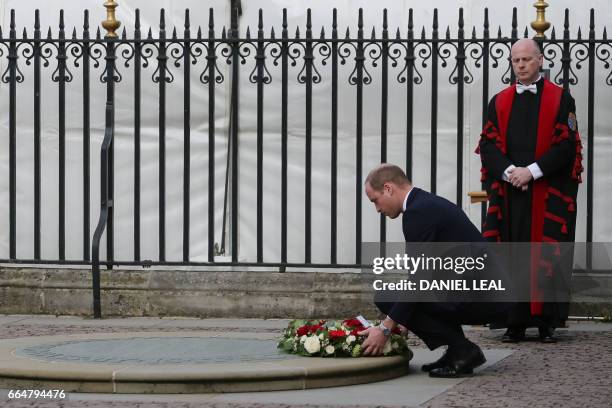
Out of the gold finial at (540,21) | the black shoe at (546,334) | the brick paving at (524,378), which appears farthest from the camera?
the gold finial at (540,21)

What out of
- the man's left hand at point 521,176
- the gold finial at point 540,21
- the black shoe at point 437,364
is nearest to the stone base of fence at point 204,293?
the man's left hand at point 521,176

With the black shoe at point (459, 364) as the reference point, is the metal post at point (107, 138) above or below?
above

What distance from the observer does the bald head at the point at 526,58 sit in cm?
967

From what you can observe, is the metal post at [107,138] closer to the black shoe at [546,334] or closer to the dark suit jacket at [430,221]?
the black shoe at [546,334]

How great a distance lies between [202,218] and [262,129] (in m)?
0.89

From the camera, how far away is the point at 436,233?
8008mm

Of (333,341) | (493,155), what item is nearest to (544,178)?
(493,155)

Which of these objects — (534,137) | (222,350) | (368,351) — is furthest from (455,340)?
(534,137)

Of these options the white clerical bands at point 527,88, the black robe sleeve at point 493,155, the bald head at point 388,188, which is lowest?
→ the bald head at point 388,188

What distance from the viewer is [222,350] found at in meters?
8.62

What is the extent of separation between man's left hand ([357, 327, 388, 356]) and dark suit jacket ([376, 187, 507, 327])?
0.13 m

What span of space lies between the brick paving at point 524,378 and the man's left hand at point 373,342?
50 centimetres

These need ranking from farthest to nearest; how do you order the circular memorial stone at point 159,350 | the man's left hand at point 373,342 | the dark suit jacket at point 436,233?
the circular memorial stone at point 159,350 < the man's left hand at point 373,342 < the dark suit jacket at point 436,233

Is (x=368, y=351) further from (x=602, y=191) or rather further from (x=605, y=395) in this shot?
(x=602, y=191)
